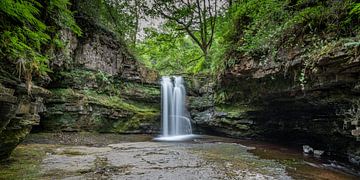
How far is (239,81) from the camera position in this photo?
8.49 meters

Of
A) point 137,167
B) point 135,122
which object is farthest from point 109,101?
point 137,167

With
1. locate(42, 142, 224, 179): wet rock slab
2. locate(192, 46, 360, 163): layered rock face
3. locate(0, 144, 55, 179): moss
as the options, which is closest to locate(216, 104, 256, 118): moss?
locate(192, 46, 360, 163): layered rock face

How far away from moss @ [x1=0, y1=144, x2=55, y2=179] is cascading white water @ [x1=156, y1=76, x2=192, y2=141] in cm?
671

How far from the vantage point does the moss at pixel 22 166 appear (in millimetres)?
3316

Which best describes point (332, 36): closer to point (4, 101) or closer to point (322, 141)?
point (322, 141)

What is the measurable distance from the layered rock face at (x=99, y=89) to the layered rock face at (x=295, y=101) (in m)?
3.20

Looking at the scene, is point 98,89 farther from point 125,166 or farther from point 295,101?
point 295,101

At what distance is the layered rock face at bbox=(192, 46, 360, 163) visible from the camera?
523cm

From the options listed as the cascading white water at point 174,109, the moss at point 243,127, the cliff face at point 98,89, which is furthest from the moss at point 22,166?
the moss at point 243,127

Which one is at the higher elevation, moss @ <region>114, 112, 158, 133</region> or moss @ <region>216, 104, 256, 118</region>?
moss @ <region>216, 104, 256, 118</region>

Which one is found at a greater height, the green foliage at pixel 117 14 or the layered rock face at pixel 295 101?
the green foliage at pixel 117 14

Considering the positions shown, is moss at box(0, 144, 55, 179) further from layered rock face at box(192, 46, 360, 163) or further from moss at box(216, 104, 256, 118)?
moss at box(216, 104, 256, 118)

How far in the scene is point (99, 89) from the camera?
993 centimetres

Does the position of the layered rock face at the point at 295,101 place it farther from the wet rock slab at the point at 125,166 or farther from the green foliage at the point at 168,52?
the green foliage at the point at 168,52
